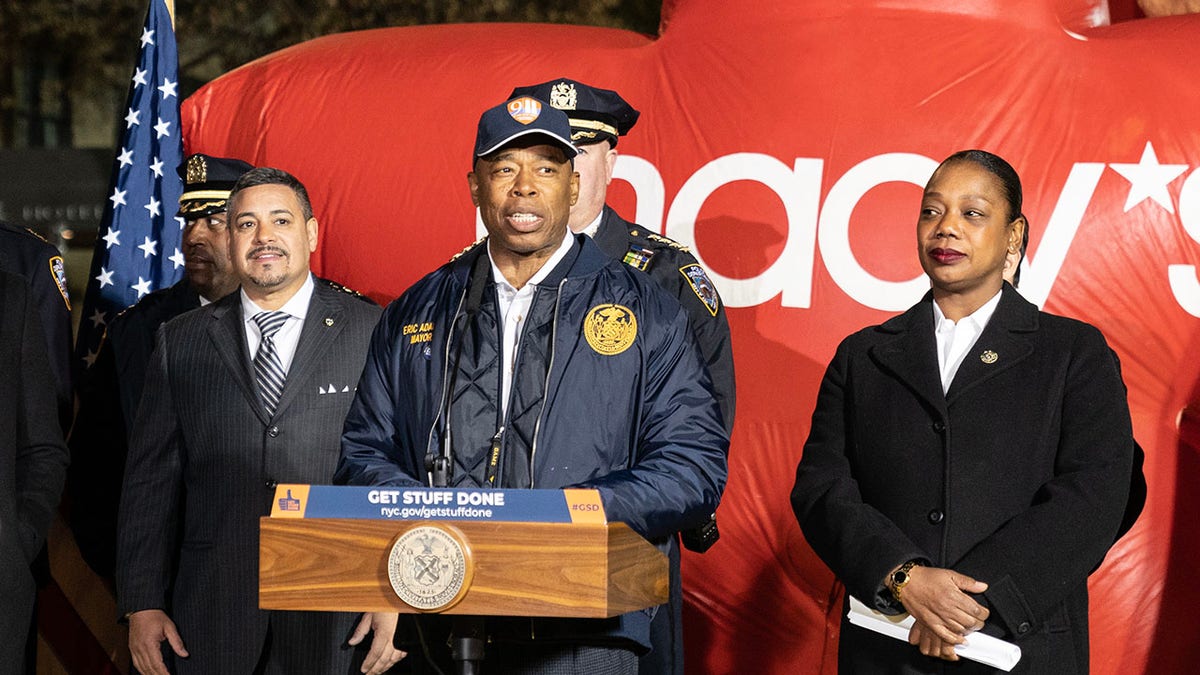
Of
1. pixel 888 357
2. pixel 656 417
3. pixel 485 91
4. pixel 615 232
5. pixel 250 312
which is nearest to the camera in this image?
pixel 656 417

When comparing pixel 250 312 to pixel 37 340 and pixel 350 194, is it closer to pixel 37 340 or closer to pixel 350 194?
pixel 37 340

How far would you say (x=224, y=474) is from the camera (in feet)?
11.1

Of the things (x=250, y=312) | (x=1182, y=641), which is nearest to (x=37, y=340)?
(x=250, y=312)

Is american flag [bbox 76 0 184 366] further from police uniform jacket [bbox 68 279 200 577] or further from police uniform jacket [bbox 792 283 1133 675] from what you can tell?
police uniform jacket [bbox 792 283 1133 675]

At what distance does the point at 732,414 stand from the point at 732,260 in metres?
0.94

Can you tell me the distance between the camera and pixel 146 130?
5.75 m

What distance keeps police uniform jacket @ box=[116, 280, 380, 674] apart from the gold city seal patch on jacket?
972mm

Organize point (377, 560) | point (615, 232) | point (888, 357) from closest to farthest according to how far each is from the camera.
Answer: point (377, 560), point (888, 357), point (615, 232)

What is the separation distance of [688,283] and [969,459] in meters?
1.05

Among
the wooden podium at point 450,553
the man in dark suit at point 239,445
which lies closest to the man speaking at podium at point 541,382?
the wooden podium at point 450,553

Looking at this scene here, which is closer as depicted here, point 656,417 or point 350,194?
point 656,417

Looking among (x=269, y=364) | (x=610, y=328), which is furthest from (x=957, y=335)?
(x=269, y=364)

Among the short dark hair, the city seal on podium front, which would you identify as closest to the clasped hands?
the city seal on podium front

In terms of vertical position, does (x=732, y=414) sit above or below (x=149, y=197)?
below
